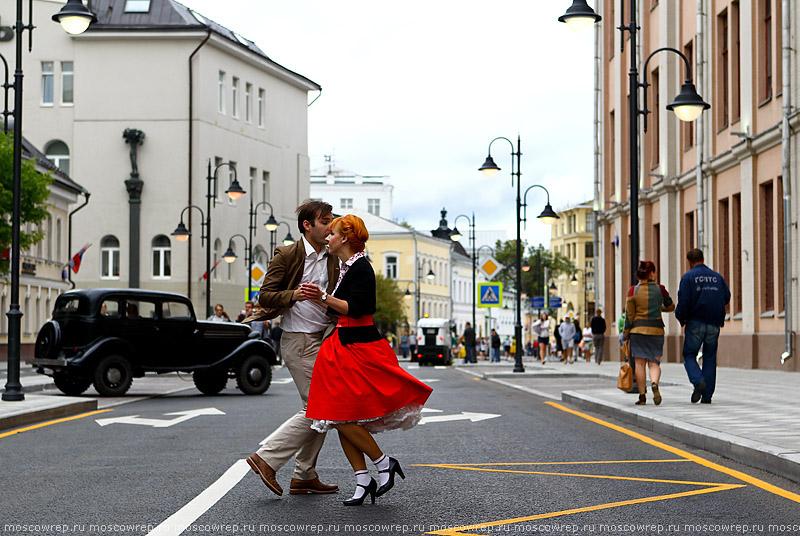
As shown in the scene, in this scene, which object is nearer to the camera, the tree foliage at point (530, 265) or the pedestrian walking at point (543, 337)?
the pedestrian walking at point (543, 337)

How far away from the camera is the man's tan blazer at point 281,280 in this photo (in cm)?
830

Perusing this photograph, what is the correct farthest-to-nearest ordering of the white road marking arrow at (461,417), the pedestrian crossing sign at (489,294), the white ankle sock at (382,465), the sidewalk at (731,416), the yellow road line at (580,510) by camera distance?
A: the pedestrian crossing sign at (489,294) → the white road marking arrow at (461,417) → the sidewalk at (731,416) → the white ankle sock at (382,465) → the yellow road line at (580,510)

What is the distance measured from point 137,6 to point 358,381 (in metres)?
61.4

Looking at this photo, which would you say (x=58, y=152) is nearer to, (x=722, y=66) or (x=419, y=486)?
(x=722, y=66)

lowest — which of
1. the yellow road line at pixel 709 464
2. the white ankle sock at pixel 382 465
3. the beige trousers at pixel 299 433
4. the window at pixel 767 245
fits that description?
the yellow road line at pixel 709 464

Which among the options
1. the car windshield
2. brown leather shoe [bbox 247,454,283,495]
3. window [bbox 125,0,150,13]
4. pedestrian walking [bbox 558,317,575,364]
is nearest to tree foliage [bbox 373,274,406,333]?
window [bbox 125,0,150,13]

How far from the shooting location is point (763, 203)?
31.4 meters

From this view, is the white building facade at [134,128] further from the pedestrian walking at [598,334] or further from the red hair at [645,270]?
the red hair at [645,270]

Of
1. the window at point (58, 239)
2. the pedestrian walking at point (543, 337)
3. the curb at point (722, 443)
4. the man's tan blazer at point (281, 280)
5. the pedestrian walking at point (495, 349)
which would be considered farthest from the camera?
the pedestrian walking at point (495, 349)

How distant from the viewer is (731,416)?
46.0ft

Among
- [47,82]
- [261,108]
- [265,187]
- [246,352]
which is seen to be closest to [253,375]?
[246,352]

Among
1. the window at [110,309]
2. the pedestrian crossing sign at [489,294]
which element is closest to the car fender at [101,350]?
the window at [110,309]

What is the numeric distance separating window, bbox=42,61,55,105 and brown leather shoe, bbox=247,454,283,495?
59.7 m

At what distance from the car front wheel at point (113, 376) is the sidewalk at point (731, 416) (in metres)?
7.13
